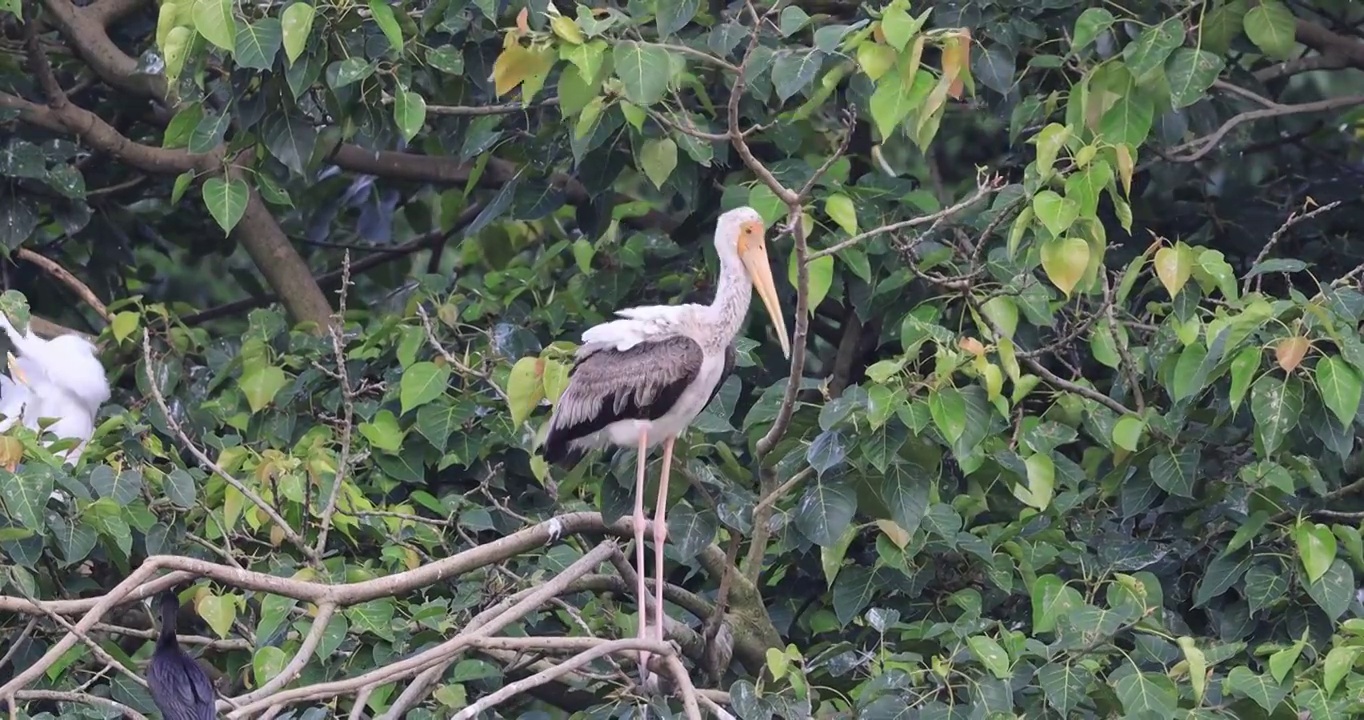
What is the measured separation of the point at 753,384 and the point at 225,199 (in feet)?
5.45

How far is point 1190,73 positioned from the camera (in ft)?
16.0

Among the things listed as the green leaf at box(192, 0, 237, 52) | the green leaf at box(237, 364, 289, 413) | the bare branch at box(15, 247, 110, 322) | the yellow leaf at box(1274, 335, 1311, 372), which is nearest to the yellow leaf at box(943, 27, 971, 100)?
the yellow leaf at box(1274, 335, 1311, 372)

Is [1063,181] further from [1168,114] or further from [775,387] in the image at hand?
[1168,114]

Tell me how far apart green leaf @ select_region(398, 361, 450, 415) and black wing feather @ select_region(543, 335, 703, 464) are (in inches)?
15.9

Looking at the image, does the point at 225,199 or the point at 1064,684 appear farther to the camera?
the point at 225,199

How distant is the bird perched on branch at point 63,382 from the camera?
6285 millimetres

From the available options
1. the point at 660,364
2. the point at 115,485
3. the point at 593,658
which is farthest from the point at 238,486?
the point at 660,364

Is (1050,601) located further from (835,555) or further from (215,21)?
(215,21)

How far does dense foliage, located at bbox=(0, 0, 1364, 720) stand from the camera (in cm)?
414

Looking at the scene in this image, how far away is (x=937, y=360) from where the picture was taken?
4.10 metres

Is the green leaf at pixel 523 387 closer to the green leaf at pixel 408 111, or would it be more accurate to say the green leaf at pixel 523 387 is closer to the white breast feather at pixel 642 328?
the white breast feather at pixel 642 328

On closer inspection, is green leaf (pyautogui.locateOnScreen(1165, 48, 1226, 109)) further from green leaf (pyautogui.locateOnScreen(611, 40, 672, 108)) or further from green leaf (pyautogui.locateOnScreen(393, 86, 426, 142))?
green leaf (pyautogui.locateOnScreen(393, 86, 426, 142))

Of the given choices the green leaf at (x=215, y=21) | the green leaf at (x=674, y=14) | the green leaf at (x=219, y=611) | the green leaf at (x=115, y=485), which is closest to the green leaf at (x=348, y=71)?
the green leaf at (x=215, y=21)

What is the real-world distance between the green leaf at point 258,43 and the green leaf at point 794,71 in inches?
50.9
